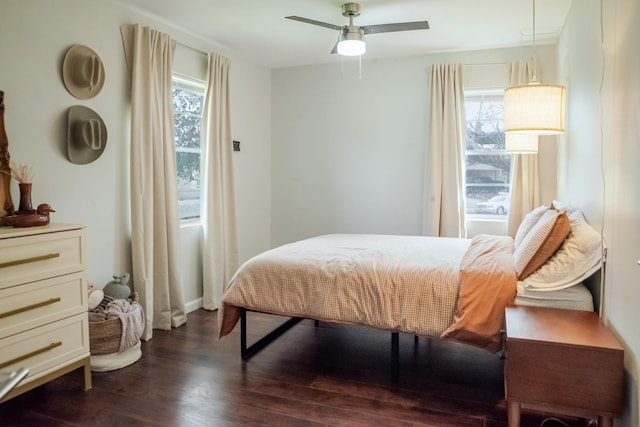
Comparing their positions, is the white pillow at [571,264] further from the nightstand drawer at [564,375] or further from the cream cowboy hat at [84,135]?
the cream cowboy hat at [84,135]

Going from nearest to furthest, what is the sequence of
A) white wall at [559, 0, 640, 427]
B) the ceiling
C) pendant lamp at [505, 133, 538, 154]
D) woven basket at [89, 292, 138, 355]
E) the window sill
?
white wall at [559, 0, 640, 427], woven basket at [89, 292, 138, 355], the ceiling, pendant lamp at [505, 133, 538, 154], the window sill

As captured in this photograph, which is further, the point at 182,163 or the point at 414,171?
the point at 414,171

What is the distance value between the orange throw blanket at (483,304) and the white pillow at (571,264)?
0.38 ft

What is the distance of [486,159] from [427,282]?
8.57 feet

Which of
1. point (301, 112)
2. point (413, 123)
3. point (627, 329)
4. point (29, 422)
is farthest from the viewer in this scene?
point (301, 112)

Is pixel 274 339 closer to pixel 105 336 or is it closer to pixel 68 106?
pixel 105 336

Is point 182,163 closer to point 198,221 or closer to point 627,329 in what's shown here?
point 198,221

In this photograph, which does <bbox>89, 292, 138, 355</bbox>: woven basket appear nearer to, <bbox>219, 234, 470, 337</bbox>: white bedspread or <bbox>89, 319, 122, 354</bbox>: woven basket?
<bbox>89, 319, 122, 354</bbox>: woven basket

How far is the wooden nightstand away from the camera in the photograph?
168 centimetres

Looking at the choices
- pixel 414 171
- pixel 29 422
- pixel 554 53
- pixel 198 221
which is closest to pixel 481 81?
pixel 554 53

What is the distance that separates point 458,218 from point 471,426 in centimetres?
260

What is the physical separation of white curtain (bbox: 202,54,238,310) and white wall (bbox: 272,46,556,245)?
105 cm

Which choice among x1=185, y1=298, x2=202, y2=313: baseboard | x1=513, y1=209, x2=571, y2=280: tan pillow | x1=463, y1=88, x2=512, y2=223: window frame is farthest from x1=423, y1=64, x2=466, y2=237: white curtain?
x1=185, y1=298, x2=202, y2=313: baseboard

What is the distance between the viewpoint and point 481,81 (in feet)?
14.4
